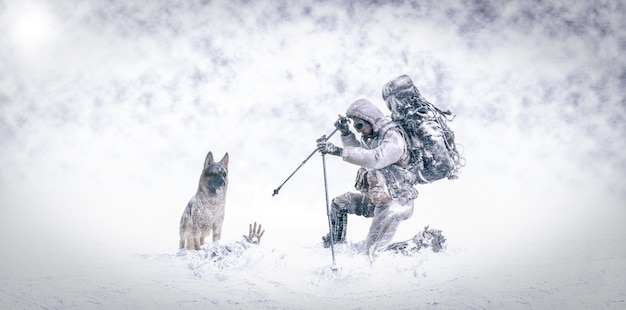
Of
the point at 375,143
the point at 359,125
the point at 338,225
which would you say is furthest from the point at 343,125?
the point at 338,225

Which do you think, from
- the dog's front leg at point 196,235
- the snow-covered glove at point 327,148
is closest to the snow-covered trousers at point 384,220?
the snow-covered glove at point 327,148

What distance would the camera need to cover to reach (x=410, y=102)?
3.69m

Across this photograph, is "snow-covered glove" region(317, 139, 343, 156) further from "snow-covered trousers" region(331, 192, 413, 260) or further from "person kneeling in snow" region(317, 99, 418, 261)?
"snow-covered trousers" region(331, 192, 413, 260)

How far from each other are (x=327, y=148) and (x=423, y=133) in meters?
0.73

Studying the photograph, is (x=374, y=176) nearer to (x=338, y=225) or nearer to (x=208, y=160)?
(x=338, y=225)

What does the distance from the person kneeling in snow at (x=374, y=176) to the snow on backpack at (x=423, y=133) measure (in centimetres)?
10

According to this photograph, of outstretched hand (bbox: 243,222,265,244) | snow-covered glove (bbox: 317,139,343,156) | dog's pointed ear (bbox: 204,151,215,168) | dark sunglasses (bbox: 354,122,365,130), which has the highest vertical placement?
dark sunglasses (bbox: 354,122,365,130)

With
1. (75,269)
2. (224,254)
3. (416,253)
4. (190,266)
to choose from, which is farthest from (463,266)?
(75,269)

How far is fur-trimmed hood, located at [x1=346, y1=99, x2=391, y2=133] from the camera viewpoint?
356 cm

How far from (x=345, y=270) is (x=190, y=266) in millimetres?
1107

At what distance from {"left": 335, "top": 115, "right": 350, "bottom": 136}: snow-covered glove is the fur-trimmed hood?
0.16 feet

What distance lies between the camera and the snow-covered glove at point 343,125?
11.9 feet

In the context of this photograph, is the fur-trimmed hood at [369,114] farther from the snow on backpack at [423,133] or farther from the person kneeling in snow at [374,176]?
the snow on backpack at [423,133]

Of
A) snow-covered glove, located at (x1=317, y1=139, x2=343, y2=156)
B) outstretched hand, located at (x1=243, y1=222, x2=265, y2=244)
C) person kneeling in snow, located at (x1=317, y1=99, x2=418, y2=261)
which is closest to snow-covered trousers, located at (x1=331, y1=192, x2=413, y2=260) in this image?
person kneeling in snow, located at (x1=317, y1=99, x2=418, y2=261)
